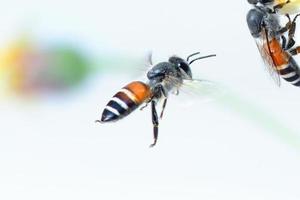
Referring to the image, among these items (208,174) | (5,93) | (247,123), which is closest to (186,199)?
(208,174)

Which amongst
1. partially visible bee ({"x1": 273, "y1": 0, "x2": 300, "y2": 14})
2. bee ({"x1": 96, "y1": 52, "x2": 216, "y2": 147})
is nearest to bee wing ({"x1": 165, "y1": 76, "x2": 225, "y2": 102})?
bee ({"x1": 96, "y1": 52, "x2": 216, "y2": 147})

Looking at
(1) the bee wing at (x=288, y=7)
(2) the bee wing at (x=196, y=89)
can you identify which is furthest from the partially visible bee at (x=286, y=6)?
(2) the bee wing at (x=196, y=89)

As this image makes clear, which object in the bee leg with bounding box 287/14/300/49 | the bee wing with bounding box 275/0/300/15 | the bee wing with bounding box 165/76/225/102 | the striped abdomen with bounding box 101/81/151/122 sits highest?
the bee wing with bounding box 275/0/300/15

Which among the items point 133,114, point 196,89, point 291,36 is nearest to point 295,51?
point 291,36

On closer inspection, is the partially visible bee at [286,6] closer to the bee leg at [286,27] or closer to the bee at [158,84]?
the bee leg at [286,27]

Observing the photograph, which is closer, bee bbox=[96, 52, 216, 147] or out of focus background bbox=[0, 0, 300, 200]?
bee bbox=[96, 52, 216, 147]

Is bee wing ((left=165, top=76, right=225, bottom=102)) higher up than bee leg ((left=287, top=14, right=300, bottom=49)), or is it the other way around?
bee leg ((left=287, top=14, right=300, bottom=49))

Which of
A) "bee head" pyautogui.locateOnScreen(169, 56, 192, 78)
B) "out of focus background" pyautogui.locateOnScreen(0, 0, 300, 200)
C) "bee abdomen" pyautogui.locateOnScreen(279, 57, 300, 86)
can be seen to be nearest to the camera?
"bee abdomen" pyautogui.locateOnScreen(279, 57, 300, 86)

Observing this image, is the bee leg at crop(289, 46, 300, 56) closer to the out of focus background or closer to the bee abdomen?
the bee abdomen

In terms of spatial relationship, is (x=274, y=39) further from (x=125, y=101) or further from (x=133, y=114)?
(x=133, y=114)
